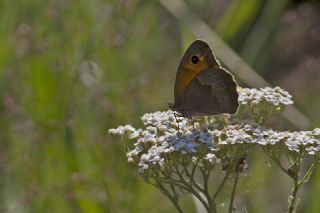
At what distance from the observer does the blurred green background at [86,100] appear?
555 centimetres

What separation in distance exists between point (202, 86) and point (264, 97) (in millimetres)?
397

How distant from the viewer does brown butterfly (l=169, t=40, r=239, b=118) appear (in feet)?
14.1

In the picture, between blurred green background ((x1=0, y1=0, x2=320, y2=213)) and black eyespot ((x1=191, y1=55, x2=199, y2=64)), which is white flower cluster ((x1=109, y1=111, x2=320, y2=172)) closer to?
A: black eyespot ((x1=191, y1=55, x2=199, y2=64))

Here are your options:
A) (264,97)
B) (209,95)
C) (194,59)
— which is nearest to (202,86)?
(209,95)

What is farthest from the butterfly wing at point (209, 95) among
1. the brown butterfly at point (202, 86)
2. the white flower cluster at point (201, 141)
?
the white flower cluster at point (201, 141)

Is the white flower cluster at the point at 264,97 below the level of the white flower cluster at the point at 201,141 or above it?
above

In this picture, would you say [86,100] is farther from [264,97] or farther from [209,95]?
[264,97]

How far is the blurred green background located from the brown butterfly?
0.56 metres

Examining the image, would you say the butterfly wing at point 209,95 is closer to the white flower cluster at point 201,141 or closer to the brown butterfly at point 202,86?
the brown butterfly at point 202,86

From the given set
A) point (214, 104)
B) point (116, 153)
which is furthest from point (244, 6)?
point (214, 104)

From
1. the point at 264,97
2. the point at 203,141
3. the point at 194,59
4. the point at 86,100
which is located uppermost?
the point at 86,100

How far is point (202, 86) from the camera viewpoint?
450 cm

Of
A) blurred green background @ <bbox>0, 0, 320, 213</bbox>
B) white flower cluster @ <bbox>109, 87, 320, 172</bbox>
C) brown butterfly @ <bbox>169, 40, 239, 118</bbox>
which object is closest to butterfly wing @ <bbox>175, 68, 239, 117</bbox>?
brown butterfly @ <bbox>169, 40, 239, 118</bbox>

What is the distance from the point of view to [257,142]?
397 cm
